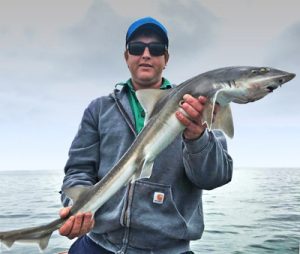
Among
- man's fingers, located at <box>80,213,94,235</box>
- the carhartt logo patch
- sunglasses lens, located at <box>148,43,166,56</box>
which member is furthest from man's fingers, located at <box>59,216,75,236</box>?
sunglasses lens, located at <box>148,43,166,56</box>

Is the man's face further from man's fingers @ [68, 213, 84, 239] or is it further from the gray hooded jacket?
man's fingers @ [68, 213, 84, 239]

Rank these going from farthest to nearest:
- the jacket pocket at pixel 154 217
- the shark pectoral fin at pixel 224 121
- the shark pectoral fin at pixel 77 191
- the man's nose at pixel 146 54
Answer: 1. the man's nose at pixel 146 54
2. the jacket pocket at pixel 154 217
3. the shark pectoral fin at pixel 77 191
4. the shark pectoral fin at pixel 224 121

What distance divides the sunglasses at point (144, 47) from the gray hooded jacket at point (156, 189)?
74 centimetres

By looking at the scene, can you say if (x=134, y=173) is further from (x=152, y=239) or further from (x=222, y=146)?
(x=222, y=146)

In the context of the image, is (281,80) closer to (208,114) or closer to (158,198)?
(208,114)

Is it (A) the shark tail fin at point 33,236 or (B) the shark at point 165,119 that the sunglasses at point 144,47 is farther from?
(A) the shark tail fin at point 33,236

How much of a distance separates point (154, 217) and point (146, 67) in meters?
1.96

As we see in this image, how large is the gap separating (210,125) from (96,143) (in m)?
1.87

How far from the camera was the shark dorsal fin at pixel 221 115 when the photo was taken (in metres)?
4.02

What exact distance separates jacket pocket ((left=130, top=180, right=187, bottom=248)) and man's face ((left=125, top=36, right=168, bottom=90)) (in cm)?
141

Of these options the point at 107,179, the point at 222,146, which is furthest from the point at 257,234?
the point at 107,179

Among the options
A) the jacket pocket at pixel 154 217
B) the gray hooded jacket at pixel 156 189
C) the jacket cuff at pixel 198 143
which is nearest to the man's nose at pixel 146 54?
the gray hooded jacket at pixel 156 189

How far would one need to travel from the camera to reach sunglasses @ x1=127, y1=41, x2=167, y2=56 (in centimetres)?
541

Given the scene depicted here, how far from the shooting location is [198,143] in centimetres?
450
